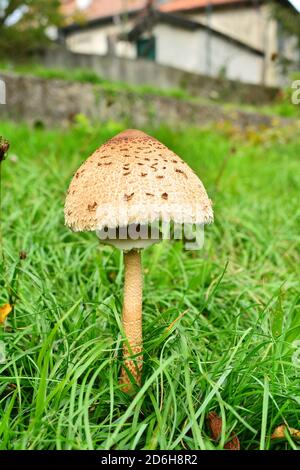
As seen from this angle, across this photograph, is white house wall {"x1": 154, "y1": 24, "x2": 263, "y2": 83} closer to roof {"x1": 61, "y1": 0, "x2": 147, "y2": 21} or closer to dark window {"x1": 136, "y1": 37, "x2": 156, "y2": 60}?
dark window {"x1": 136, "y1": 37, "x2": 156, "y2": 60}

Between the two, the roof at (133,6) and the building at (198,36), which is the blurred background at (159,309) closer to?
the building at (198,36)

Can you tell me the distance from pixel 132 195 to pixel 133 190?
17mm

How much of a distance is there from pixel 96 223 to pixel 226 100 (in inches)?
558

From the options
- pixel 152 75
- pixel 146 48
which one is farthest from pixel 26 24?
pixel 146 48

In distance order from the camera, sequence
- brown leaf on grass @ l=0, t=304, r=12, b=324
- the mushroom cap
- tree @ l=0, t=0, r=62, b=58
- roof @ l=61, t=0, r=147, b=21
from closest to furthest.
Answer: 1. the mushroom cap
2. brown leaf on grass @ l=0, t=304, r=12, b=324
3. tree @ l=0, t=0, r=62, b=58
4. roof @ l=61, t=0, r=147, b=21

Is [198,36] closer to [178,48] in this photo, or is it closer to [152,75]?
[178,48]

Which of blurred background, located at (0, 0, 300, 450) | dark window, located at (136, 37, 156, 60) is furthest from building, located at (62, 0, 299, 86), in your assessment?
blurred background, located at (0, 0, 300, 450)

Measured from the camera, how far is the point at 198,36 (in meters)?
19.5

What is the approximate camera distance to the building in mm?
18891

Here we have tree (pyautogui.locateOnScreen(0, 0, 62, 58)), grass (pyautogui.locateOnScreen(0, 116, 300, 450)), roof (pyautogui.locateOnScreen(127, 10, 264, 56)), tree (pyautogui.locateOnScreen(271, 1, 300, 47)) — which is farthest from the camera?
roof (pyautogui.locateOnScreen(127, 10, 264, 56))

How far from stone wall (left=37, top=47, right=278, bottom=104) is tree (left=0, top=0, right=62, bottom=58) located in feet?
1.51

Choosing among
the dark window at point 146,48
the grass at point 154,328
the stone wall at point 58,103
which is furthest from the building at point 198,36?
the grass at point 154,328
